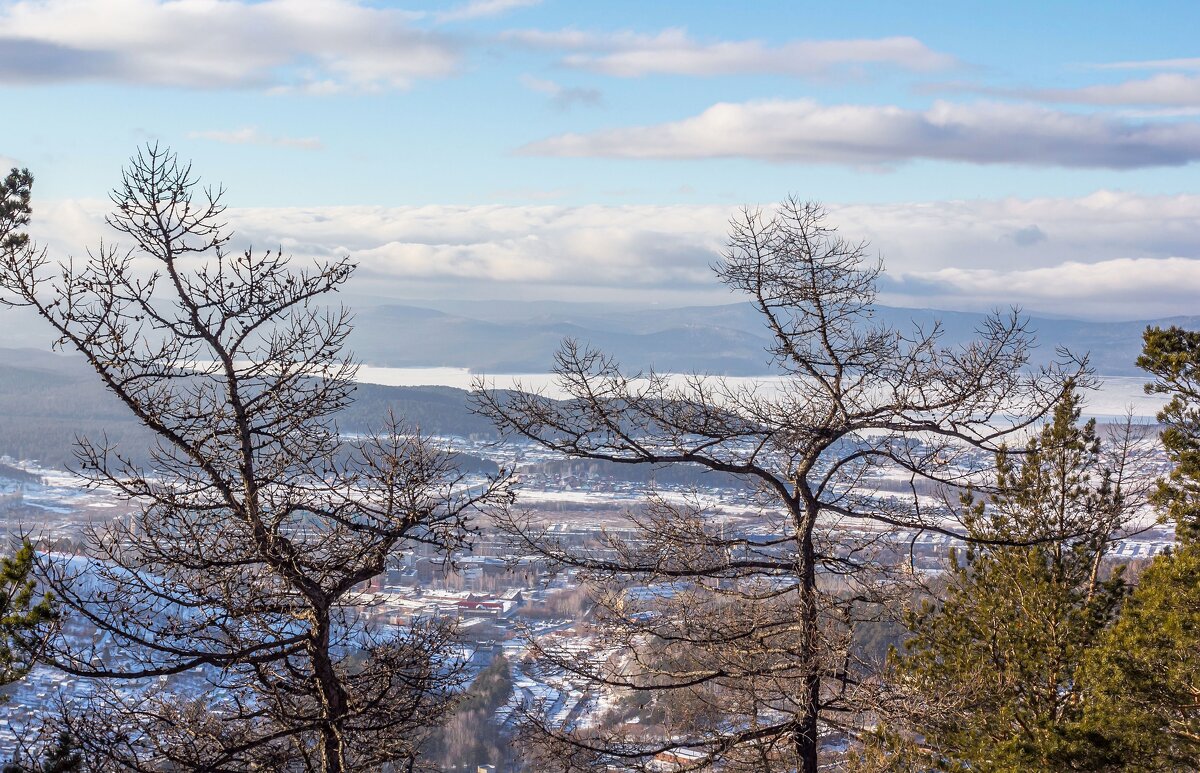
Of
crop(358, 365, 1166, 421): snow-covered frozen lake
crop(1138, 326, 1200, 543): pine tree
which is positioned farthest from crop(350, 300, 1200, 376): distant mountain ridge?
crop(1138, 326, 1200, 543): pine tree

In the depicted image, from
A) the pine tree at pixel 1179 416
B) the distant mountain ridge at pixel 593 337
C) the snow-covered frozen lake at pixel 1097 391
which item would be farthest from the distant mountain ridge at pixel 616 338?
the pine tree at pixel 1179 416

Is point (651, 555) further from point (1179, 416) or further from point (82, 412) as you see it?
point (82, 412)

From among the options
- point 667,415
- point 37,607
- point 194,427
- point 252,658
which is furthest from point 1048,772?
point 37,607

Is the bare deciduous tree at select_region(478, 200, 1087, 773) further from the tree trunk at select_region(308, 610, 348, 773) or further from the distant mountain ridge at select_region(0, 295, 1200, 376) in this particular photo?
the distant mountain ridge at select_region(0, 295, 1200, 376)

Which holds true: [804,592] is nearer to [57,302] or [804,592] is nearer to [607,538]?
[607,538]

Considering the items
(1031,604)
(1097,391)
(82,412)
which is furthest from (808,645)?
(82,412)

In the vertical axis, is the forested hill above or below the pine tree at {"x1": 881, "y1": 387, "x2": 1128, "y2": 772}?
below
